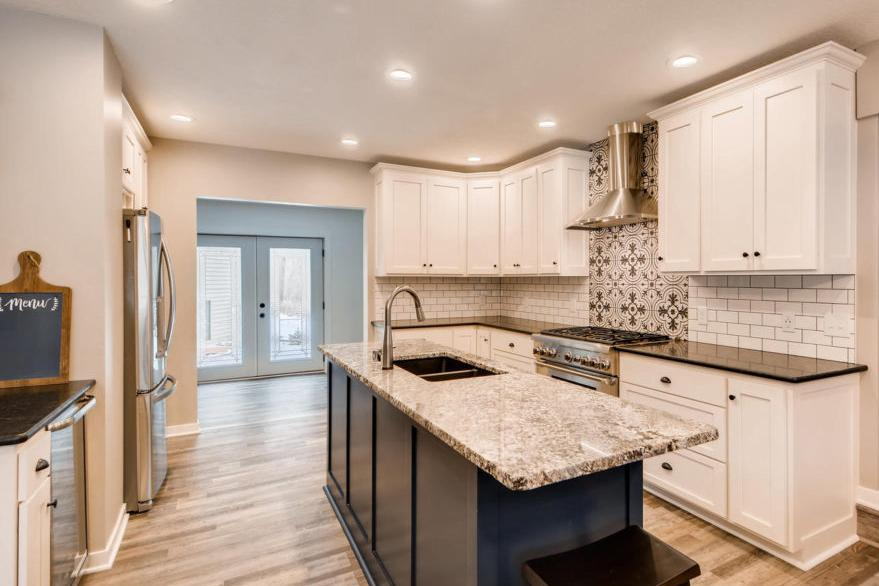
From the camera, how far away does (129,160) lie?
3043mm

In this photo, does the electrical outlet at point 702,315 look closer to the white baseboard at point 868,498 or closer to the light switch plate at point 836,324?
the light switch plate at point 836,324

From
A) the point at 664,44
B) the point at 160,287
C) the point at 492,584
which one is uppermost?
the point at 664,44

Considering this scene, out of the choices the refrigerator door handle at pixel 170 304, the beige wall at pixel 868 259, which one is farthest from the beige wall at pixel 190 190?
the beige wall at pixel 868 259

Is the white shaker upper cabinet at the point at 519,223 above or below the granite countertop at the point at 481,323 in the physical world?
above

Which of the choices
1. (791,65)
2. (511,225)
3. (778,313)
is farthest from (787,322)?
(511,225)

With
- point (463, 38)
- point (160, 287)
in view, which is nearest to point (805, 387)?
point (463, 38)

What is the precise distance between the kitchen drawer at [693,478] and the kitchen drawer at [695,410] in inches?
2.3

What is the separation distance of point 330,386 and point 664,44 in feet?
8.80

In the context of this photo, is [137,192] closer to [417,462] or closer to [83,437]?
[83,437]

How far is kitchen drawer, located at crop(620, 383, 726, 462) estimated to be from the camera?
242 cm

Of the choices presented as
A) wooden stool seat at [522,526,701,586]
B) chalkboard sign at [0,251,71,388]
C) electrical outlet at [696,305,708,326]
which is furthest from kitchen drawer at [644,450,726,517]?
chalkboard sign at [0,251,71,388]

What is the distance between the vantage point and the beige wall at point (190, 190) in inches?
156

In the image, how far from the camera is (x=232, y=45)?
245 cm

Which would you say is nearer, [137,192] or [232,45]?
[232,45]
